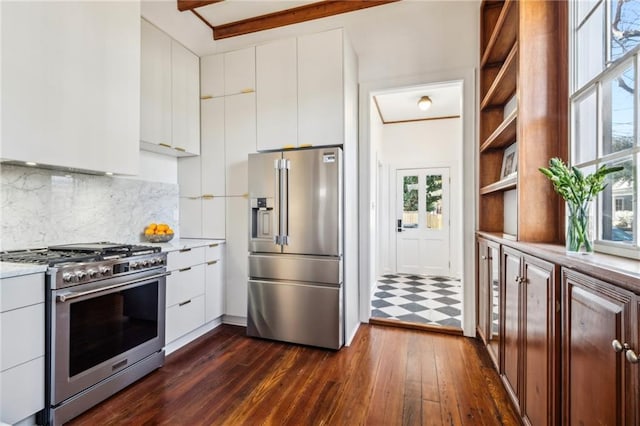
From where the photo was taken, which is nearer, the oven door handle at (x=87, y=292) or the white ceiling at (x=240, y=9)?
the oven door handle at (x=87, y=292)

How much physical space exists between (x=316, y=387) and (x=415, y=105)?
409 centimetres

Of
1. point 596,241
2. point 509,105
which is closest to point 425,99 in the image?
point 509,105

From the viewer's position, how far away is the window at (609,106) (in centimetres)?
121

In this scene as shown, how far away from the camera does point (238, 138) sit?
3.11 metres

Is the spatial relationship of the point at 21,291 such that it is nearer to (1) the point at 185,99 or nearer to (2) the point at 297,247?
(2) the point at 297,247

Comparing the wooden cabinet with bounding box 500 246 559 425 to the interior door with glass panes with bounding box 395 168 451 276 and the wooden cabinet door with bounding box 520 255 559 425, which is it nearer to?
the wooden cabinet door with bounding box 520 255 559 425

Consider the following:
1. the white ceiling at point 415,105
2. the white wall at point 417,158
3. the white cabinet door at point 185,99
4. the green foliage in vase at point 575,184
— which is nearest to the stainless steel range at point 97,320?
the white cabinet door at point 185,99

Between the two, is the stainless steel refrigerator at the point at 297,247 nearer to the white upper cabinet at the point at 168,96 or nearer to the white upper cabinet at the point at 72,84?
the white upper cabinet at the point at 168,96

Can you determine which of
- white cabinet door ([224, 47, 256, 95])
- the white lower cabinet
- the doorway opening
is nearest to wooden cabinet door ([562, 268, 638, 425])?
the white lower cabinet

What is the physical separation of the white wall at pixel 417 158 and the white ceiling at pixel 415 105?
0.60 ft

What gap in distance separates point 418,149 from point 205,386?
4776 millimetres

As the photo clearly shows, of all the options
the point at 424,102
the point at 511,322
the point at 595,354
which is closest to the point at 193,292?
the point at 511,322

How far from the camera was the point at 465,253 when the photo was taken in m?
2.88

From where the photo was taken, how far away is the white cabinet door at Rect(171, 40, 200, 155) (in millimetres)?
2951
